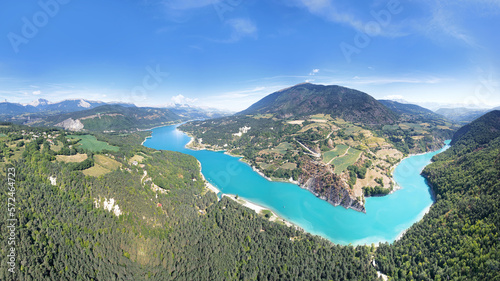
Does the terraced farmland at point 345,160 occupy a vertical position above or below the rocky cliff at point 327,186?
above

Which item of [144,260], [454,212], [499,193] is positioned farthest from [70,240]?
[499,193]

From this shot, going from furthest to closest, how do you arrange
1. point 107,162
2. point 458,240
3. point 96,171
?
point 107,162, point 96,171, point 458,240

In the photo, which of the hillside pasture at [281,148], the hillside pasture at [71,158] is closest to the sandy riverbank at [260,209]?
the hillside pasture at [281,148]

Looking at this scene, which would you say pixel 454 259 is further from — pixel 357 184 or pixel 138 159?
pixel 138 159

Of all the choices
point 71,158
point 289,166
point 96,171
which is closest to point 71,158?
point 71,158

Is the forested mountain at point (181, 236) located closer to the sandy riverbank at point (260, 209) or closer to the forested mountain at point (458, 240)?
the forested mountain at point (458, 240)

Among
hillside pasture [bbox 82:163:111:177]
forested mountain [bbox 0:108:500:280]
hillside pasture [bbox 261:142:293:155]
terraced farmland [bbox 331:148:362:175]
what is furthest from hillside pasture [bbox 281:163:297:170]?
hillside pasture [bbox 82:163:111:177]

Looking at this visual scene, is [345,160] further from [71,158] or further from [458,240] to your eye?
[71,158]
